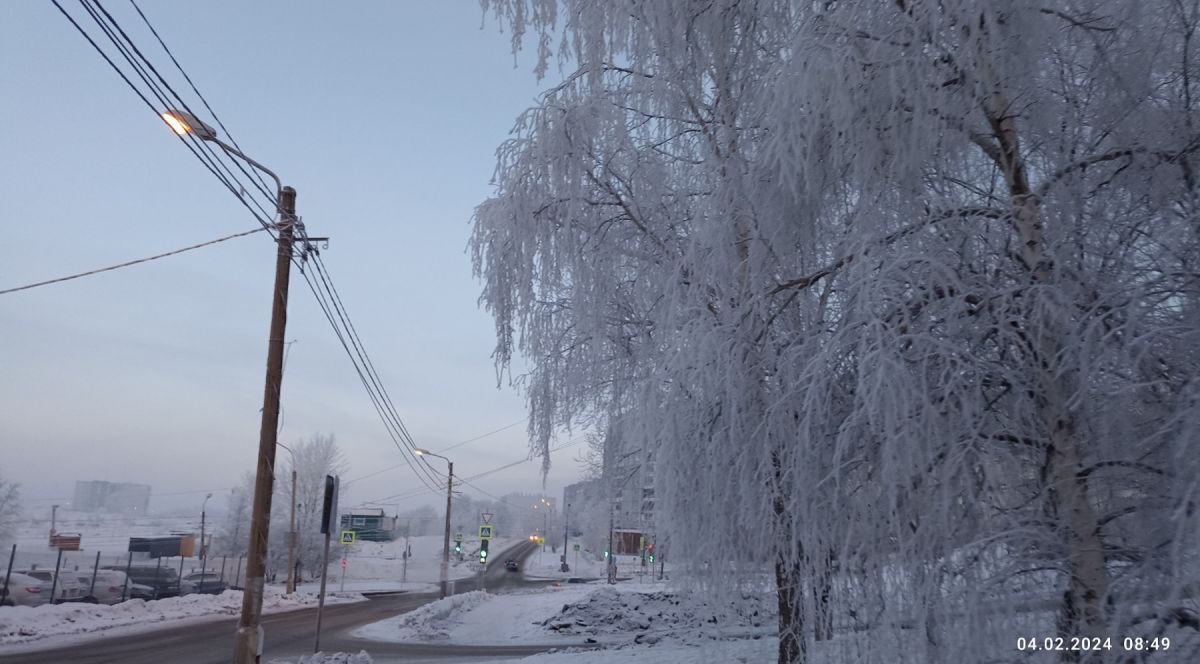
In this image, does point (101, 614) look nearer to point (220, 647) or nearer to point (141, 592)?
point (220, 647)

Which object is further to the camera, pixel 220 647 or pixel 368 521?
pixel 368 521

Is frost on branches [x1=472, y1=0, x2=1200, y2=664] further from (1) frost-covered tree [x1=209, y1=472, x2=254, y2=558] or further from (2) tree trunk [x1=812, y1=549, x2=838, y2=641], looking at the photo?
(1) frost-covered tree [x1=209, y1=472, x2=254, y2=558]

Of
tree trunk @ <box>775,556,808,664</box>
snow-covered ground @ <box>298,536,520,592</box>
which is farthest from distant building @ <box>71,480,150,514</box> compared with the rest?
tree trunk @ <box>775,556,808,664</box>

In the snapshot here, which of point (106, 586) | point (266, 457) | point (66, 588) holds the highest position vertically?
point (266, 457)

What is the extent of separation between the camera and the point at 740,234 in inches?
237

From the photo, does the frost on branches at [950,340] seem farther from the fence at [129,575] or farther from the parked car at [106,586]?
the parked car at [106,586]

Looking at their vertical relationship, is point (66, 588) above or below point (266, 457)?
below

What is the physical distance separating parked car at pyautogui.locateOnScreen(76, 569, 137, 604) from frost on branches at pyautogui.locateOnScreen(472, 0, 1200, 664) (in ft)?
103

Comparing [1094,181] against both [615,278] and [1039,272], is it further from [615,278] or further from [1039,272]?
[615,278]

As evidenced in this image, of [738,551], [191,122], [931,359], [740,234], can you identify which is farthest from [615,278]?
[191,122]

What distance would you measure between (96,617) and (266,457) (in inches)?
678

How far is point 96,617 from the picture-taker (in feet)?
76.8

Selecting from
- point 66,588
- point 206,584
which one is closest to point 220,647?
point 66,588

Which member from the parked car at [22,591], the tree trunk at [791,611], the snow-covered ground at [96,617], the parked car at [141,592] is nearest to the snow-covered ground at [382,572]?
the parked car at [141,592]
